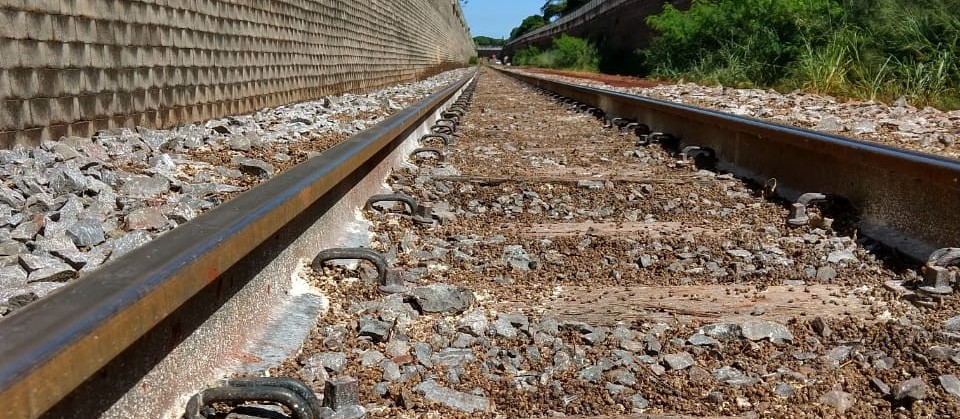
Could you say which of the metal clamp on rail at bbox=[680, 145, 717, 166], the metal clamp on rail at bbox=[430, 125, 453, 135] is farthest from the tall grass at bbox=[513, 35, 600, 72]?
the metal clamp on rail at bbox=[680, 145, 717, 166]

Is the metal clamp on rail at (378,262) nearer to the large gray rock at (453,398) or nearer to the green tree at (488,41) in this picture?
the large gray rock at (453,398)

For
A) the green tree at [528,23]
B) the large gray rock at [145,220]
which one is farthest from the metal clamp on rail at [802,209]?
the green tree at [528,23]

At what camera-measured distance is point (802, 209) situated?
395 cm

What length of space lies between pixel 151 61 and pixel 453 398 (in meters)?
4.99

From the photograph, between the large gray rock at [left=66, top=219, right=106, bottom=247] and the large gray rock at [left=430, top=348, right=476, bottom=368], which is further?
the large gray rock at [left=66, top=219, right=106, bottom=247]

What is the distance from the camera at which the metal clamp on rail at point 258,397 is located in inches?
67.1

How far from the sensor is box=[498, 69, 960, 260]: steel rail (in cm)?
323

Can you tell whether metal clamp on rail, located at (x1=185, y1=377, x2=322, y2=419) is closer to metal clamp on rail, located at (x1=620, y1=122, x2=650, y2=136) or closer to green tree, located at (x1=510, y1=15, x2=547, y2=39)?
metal clamp on rail, located at (x1=620, y1=122, x2=650, y2=136)

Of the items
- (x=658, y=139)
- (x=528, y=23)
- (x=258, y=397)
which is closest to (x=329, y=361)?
(x=258, y=397)

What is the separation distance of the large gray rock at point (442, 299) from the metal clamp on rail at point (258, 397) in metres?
0.94

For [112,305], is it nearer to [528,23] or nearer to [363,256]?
[363,256]

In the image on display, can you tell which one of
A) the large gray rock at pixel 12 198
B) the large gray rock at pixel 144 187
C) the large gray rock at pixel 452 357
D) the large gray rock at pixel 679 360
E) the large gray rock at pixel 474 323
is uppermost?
the large gray rock at pixel 12 198

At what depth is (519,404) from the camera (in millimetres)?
2016

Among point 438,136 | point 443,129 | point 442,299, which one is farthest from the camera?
point 443,129
